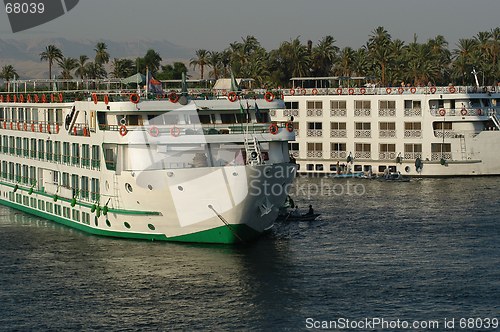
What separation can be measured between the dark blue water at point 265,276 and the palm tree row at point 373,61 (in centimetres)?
7027

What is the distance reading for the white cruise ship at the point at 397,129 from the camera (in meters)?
105

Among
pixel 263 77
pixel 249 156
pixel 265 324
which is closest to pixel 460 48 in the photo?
pixel 263 77

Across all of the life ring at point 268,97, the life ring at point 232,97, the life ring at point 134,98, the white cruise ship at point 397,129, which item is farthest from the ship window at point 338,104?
the life ring at point 134,98

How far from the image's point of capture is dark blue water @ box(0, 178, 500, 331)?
147ft

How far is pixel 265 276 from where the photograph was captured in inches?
2045

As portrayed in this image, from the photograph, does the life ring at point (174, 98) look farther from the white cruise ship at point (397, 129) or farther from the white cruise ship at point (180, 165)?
the white cruise ship at point (397, 129)

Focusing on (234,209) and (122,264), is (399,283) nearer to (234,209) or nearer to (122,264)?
(234,209)

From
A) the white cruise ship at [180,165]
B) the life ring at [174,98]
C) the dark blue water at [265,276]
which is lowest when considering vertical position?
the dark blue water at [265,276]

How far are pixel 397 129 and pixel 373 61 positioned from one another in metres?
35.4

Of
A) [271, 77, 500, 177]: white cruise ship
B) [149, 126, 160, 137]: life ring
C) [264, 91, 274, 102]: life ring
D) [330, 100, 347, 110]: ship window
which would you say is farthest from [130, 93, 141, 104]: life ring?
[330, 100, 347, 110]: ship window

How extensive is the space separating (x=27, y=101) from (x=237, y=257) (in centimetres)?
3022

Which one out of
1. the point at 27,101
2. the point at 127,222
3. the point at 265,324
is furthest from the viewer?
the point at 27,101

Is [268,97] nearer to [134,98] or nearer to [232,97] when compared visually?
[232,97]

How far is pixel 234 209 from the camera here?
185 ft
